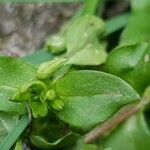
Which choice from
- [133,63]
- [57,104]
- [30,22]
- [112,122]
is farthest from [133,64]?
[30,22]

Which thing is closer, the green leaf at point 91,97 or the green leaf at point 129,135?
the green leaf at point 91,97

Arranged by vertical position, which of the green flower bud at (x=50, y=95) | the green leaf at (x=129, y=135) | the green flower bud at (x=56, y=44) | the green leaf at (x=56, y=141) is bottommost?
the green leaf at (x=129, y=135)

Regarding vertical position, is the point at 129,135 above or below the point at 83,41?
below

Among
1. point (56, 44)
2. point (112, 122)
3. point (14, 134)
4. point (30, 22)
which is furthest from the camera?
point (30, 22)

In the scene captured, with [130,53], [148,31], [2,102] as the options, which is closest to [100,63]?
[130,53]

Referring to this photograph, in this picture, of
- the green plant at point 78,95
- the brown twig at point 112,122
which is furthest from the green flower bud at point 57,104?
the brown twig at point 112,122

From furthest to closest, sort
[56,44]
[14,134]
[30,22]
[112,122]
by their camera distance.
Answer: [30,22] → [56,44] → [112,122] → [14,134]

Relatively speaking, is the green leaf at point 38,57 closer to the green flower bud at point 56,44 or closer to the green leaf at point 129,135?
the green flower bud at point 56,44

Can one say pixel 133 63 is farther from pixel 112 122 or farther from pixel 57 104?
pixel 57 104
